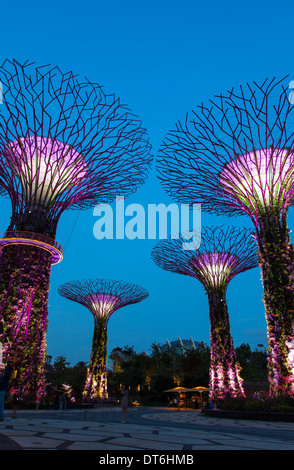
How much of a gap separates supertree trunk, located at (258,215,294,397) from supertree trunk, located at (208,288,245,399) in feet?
25.6

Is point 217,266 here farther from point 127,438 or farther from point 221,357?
point 127,438

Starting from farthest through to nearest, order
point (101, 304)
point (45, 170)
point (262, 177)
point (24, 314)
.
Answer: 1. point (101, 304)
2. point (45, 170)
3. point (262, 177)
4. point (24, 314)

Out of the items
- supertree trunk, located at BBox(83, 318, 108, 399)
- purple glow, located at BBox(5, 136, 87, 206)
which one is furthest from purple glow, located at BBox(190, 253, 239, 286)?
purple glow, located at BBox(5, 136, 87, 206)

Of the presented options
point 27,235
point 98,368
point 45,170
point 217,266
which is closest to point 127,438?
point 27,235

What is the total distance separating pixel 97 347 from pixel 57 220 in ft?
51.5

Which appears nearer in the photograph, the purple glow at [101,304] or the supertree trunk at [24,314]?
the supertree trunk at [24,314]

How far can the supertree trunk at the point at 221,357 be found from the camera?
19203 millimetres

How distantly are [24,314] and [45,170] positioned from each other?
558 centimetres

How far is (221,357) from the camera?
19703mm

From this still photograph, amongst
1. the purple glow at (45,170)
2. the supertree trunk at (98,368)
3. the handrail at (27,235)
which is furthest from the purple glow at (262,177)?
the supertree trunk at (98,368)

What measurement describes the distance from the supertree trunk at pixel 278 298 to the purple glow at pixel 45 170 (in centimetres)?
768

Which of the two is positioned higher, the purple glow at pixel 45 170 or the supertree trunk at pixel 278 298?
the purple glow at pixel 45 170

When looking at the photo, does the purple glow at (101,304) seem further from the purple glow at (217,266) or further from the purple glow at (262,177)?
the purple glow at (262,177)
